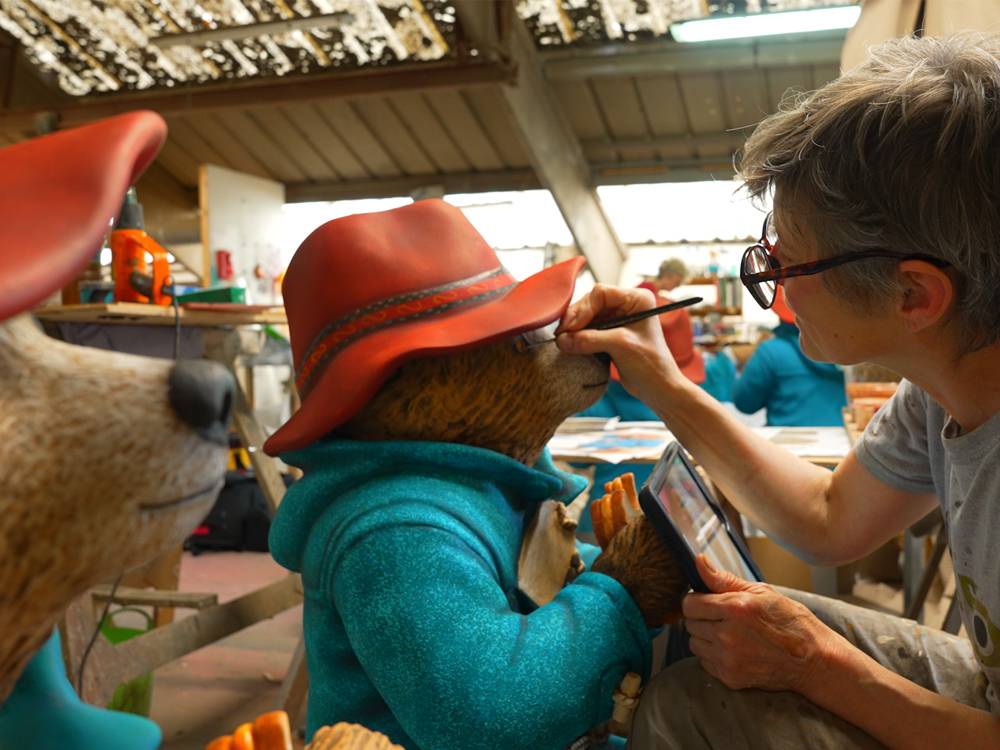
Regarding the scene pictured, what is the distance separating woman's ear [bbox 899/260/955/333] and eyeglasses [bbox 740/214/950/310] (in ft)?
0.04

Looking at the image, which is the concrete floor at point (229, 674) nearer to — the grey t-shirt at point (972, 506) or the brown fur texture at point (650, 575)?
the brown fur texture at point (650, 575)

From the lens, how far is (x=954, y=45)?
1.09 m

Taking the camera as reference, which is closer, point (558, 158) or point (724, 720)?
point (724, 720)

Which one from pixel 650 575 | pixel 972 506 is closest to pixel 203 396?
pixel 650 575

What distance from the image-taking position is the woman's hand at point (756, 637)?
107cm

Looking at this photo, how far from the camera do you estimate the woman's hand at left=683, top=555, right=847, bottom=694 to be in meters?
1.07

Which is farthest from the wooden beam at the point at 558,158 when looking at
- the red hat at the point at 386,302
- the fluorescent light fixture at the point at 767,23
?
the red hat at the point at 386,302

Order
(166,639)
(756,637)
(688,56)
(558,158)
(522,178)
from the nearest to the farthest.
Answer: (756,637) → (166,639) → (688,56) → (558,158) → (522,178)

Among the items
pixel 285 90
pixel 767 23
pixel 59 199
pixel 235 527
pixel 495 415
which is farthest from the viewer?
pixel 285 90

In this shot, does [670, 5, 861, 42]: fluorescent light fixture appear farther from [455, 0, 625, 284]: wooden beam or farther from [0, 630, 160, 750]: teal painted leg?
[0, 630, 160, 750]: teal painted leg

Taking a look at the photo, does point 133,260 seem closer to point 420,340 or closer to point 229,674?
point 420,340

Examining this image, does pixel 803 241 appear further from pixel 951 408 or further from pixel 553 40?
pixel 553 40

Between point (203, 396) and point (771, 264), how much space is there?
912mm

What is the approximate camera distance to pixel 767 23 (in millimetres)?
5387
